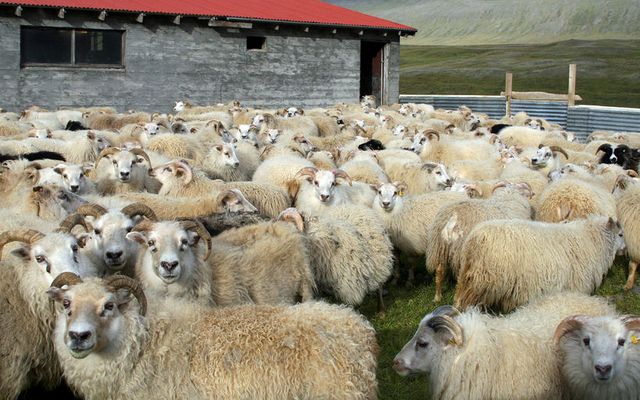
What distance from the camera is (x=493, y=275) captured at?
816 centimetres

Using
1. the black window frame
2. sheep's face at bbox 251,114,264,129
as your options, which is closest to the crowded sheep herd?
sheep's face at bbox 251,114,264,129

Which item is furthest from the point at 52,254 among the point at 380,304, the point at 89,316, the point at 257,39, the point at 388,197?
the point at 257,39

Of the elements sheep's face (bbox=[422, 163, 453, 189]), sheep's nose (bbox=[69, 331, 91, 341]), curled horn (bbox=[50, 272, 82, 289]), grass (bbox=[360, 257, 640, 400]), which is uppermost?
sheep's face (bbox=[422, 163, 453, 189])

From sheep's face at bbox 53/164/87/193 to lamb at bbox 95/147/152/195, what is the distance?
2.84 ft

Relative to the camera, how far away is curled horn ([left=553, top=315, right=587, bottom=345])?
6.12 meters

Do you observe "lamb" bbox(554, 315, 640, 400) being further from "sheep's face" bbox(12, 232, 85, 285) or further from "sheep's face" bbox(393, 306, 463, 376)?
"sheep's face" bbox(12, 232, 85, 285)

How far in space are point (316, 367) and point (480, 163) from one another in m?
9.50

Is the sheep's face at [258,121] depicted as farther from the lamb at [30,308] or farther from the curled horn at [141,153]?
the lamb at [30,308]

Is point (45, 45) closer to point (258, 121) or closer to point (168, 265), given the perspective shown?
point (258, 121)

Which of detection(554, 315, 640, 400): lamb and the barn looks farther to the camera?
the barn

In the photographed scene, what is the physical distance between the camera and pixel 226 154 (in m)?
12.9

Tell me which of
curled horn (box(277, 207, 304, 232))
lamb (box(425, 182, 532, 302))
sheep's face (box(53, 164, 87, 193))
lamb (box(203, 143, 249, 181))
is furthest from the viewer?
lamb (box(203, 143, 249, 181))

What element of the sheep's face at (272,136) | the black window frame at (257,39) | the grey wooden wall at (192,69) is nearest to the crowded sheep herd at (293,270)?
Answer: the sheep's face at (272,136)

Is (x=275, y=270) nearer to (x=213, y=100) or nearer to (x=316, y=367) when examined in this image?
(x=316, y=367)
